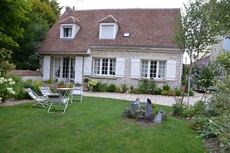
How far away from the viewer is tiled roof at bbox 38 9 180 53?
44.5 ft

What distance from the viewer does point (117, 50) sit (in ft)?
45.2

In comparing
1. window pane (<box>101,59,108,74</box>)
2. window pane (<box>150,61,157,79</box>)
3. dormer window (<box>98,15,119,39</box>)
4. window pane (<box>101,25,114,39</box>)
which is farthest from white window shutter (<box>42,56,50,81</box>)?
window pane (<box>150,61,157,79</box>)

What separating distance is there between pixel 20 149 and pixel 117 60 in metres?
10.6

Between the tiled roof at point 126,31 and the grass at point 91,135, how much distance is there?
8.66m

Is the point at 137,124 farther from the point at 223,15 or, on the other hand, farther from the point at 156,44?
the point at 156,44

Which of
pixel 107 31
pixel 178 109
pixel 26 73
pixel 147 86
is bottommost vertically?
pixel 178 109

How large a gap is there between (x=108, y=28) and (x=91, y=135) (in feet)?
36.9

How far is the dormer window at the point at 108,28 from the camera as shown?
1421cm

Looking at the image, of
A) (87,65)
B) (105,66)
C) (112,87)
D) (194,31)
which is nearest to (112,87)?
(112,87)

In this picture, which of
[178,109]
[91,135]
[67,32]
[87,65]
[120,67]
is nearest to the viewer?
[91,135]

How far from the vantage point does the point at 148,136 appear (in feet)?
14.2

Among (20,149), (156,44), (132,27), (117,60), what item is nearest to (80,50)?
(117,60)

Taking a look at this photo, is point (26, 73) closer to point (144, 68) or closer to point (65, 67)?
point (65, 67)

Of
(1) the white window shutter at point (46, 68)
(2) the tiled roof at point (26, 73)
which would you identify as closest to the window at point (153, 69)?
(1) the white window shutter at point (46, 68)
